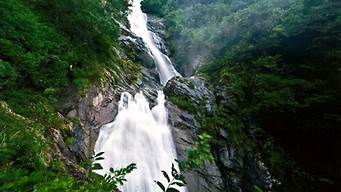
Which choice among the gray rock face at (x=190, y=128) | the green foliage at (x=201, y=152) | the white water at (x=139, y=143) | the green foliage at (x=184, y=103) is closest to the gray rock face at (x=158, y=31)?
the gray rock face at (x=190, y=128)

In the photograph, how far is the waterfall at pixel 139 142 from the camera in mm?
10984

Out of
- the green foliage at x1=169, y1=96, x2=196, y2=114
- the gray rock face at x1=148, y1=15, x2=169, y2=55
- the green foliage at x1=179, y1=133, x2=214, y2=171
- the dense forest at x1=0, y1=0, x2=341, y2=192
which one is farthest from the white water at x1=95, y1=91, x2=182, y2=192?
the gray rock face at x1=148, y1=15, x2=169, y2=55

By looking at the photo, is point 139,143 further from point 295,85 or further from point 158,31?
point 158,31

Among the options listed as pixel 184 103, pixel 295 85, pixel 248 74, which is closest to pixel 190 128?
pixel 184 103

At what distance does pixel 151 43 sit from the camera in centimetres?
2383

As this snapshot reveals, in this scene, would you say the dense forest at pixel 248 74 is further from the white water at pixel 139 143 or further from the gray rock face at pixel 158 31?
the gray rock face at pixel 158 31

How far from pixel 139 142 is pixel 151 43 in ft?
40.9

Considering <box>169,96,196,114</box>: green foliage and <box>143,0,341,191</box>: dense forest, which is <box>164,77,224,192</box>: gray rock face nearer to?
<box>169,96,196,114</box>: green foliage

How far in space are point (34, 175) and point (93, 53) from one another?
1211cm

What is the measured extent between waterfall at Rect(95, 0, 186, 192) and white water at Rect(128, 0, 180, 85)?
20.4 feet

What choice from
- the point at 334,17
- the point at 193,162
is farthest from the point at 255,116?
the point at 193,162

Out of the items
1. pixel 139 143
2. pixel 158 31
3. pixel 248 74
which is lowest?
pixel 139 143

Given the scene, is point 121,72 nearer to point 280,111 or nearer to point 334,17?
point 280,111

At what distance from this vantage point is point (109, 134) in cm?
1184
